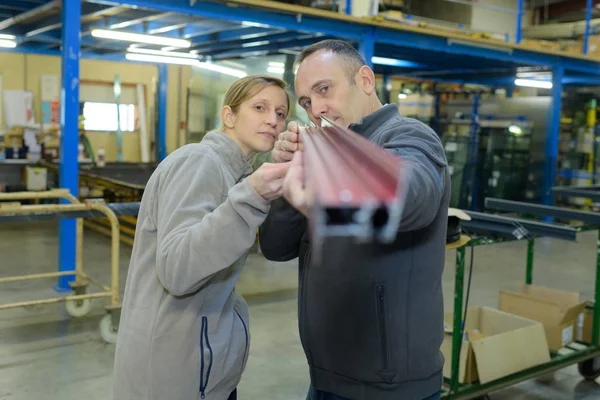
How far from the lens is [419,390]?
1.61 meters

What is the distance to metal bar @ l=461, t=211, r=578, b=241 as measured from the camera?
3.42 meters

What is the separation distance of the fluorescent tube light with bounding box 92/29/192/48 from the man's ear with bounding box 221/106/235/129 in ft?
22.2

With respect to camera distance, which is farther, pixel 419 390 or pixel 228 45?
pixel 228 45

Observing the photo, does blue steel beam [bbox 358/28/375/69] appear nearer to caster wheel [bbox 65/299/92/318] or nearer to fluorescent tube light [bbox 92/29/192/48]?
fluorescent tube light [bbox 92/29/192/48]

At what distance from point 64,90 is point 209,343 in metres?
4.39

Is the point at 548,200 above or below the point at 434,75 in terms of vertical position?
below

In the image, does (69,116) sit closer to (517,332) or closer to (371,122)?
(517,332)

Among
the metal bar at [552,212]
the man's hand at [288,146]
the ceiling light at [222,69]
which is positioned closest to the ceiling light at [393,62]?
the ceiling light at [222,69]

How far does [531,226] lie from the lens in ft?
11.9

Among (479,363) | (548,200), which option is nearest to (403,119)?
(479,363)

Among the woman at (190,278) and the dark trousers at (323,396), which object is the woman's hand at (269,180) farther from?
the dark trousers at (323,396)

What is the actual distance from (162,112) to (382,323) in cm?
1066

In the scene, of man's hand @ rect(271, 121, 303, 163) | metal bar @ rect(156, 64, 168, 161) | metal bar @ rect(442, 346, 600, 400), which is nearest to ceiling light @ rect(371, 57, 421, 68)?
metal bar @ rect(156, 64, 168, 161)

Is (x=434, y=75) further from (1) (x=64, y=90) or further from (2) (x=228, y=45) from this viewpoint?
(1) (x=64, y=90)
